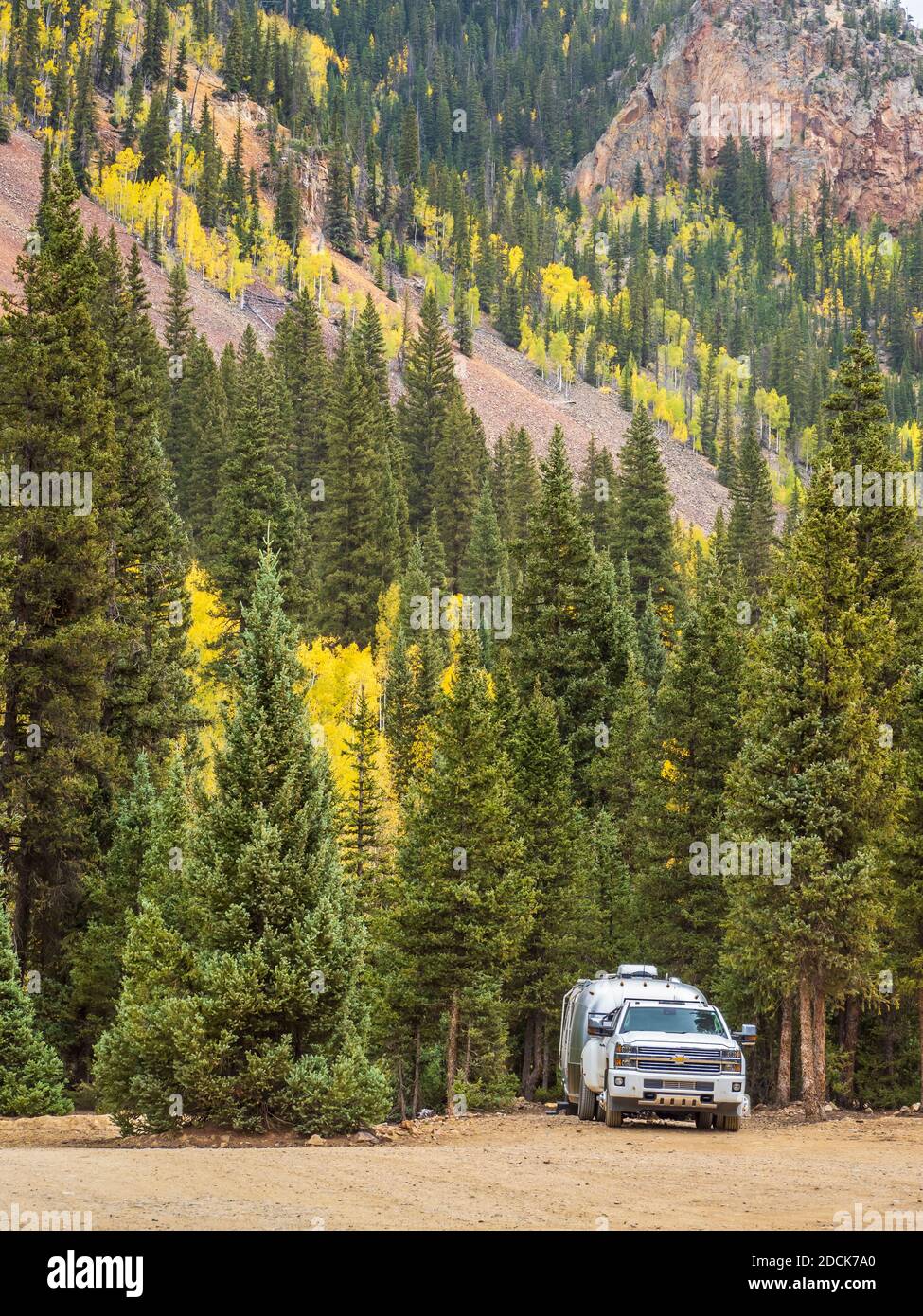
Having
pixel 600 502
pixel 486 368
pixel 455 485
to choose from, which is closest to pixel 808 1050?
pixel 600 502

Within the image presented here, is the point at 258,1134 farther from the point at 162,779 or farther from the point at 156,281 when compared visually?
the point at 156,281

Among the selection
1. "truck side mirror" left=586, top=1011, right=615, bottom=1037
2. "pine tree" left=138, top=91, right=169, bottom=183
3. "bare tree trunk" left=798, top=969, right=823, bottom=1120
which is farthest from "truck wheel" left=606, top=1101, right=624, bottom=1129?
"pine tree" left=138, top=91, right=169, bottom=183

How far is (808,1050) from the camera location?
28.8m

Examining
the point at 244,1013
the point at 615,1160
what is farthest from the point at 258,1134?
the point at 615,1160

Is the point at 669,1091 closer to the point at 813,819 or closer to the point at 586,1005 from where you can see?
the point at 586,1005

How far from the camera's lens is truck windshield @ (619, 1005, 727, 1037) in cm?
2197

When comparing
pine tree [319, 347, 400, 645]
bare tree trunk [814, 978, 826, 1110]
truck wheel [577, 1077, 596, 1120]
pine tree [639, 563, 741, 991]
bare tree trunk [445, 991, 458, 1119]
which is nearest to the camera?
truck wheel [577, 1077, 596, 1120]

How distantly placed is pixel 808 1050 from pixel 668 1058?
8.70m

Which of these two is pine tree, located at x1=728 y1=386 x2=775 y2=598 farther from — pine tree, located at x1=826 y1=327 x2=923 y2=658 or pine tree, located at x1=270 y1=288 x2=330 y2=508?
pine tree, located at x1=826 y1=327 x2=923 y2=658

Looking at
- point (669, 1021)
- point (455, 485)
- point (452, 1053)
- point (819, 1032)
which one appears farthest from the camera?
point (455, 485)

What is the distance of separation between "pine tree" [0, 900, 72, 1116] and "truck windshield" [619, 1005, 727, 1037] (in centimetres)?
1178

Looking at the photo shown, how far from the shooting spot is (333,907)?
880 inches

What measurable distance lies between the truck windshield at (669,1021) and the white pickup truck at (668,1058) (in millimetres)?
15
